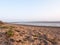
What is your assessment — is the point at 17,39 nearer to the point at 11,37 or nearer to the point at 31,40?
the point at 11,37

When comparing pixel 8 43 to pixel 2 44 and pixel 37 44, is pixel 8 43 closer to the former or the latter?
pixel 2 44

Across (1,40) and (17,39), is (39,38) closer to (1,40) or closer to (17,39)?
(17,39)

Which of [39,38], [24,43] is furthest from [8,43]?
[39,38]

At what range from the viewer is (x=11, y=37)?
8898 mm

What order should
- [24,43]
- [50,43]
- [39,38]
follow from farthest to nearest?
[39,38] → [50,43] → [24,43]

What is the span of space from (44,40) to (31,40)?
868mm

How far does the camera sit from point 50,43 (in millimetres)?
9289

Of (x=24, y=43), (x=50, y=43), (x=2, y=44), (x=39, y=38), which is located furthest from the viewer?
(x=39, y=38)

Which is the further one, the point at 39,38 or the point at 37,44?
the point at 39,38

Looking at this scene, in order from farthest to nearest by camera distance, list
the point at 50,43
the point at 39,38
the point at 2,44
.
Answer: the point at 39,38 → the point at 50,43 → the point at 2,44

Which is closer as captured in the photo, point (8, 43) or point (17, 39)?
point (8, 43)

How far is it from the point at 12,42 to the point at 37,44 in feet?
5.03

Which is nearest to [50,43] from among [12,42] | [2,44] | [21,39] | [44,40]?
[44,40]

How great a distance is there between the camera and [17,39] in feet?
29.2
